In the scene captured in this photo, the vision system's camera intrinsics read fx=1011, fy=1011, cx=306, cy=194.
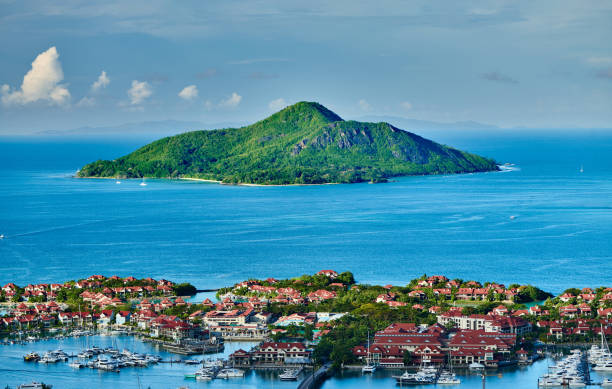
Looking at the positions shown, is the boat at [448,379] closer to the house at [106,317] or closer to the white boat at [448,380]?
the white boat at [448,380]

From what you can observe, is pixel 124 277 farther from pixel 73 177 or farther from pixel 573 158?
pixel 573 158

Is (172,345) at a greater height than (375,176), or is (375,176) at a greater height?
(375,176)

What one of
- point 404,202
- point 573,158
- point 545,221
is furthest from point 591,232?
point 573,158

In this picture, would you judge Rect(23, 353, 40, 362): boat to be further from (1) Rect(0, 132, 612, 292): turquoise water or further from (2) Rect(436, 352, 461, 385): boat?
(1) Rect(0, 132, 612, 292): turquoise water

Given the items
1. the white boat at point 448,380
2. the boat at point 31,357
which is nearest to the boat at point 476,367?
the white boat at point 448,380

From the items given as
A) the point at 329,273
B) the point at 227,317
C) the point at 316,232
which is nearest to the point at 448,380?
the point at 227,317

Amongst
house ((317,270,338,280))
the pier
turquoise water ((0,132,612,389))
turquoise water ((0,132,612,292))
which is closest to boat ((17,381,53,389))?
turquoise water ((0,132,612,389))

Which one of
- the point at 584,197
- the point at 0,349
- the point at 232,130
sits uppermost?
the point at 232,130
